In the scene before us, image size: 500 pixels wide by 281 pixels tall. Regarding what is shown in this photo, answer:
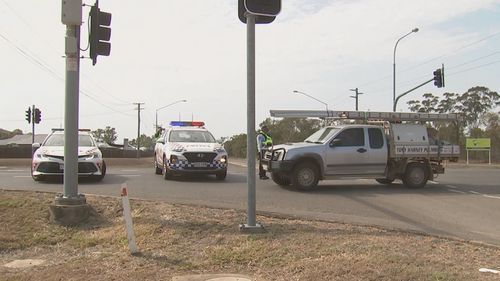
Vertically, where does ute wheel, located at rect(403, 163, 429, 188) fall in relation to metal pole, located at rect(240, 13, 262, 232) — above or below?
below

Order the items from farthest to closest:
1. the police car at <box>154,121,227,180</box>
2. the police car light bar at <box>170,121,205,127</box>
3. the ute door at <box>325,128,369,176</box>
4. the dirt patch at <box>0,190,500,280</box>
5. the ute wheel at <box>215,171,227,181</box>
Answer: the police car light bar at <box>170,121,205,127</box>, the ute wheel at <box>215,171,227,181</box>, the police car at <box>154,121,227,180</box>, the ute door at <box>325,128,369,176</box>, the dirt patch at <box>0,190,500,280</box>

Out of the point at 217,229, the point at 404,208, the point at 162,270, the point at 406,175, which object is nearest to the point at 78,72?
the point at 217,229

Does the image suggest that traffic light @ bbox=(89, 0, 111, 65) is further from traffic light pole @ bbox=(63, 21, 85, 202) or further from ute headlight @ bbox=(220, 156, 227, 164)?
ute headlight @ bbox=(220, 156, 227, 164)

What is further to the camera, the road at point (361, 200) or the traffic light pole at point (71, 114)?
the road at point (361, 200)

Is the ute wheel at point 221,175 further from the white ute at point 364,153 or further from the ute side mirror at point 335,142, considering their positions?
the ute side mirror at point 335,142

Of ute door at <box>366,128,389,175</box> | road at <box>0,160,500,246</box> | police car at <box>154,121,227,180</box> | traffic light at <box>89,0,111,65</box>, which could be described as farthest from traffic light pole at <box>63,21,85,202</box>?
ute door at <box>366,128,389,175</box>

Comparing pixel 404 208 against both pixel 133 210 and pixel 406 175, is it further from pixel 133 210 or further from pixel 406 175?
pixel 133 210

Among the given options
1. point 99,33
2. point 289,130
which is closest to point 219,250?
point 99,33

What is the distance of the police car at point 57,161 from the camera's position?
13.9 metres

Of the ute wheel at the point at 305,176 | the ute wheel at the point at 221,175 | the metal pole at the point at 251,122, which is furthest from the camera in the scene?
the ute wheel at the point at 221,175

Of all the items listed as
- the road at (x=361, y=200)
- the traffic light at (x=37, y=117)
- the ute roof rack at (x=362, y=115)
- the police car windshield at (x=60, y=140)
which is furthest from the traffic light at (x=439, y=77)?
the traffic light at (x=37, y=117)

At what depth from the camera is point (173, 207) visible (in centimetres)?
891

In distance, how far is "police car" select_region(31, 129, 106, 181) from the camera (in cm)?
1394

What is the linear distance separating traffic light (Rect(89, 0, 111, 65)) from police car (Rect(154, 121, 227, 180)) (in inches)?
256
